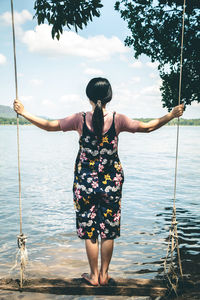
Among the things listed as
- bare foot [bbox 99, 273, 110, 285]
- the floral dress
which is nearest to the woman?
the floral dress

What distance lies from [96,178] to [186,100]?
571 centimetres

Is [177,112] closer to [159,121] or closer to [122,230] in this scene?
[159,121]

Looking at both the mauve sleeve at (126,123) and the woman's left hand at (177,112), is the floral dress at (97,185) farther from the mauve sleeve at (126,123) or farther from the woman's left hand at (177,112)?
the woman's left hand at (177,112)

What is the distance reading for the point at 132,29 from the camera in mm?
8953

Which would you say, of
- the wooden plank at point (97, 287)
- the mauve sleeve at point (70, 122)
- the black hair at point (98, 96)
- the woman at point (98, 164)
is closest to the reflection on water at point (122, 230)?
the wooden plank at point (97, 287)

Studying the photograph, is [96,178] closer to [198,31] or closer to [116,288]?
[116,288]

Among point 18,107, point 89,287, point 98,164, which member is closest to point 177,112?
point 98,164

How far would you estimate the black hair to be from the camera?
3.29 meters

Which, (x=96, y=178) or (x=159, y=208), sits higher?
(x=96, y=178)

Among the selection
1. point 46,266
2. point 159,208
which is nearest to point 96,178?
point 46,266

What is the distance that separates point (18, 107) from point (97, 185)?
1.07 m

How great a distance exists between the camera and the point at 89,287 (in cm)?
340

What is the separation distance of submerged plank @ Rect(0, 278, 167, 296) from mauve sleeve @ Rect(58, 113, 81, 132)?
60.0 inches

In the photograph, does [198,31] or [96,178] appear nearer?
[96,178]
